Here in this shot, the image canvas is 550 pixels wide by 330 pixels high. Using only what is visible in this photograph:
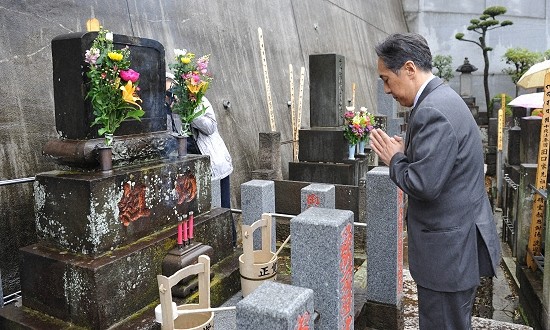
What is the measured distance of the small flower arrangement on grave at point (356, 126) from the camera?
861 cm

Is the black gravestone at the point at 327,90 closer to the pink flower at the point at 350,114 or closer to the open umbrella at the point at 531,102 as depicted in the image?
the pink flower at the point at 350,114

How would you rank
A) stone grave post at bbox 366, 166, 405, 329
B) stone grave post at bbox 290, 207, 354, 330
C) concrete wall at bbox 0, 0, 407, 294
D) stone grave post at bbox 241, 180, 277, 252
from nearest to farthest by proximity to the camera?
stone grave post at bbox 290, 207, 354, 330 < stone grave post at bbox 366, 166, 405, 329 < concrete wall at bbox 0, 0, 407, 294 < stone grave post at bbox 241, 180, 277, 252

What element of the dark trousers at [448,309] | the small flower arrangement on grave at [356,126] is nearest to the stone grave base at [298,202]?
the small flower arrangement on grave at [356,126]

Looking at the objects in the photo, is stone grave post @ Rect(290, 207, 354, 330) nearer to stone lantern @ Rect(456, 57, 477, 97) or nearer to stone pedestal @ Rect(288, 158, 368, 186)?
stone pedestal @ Rect(288, 158, 368, 186)

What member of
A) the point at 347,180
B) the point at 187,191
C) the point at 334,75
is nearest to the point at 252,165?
the point at 347,180

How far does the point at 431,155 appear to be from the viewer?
7.41ft

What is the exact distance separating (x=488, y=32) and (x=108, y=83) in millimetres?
28646

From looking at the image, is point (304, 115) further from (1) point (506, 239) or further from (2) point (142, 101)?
(2) point (142, 101)

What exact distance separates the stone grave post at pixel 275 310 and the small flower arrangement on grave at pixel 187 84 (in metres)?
2.60

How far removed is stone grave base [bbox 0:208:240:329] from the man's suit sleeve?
6.95 ft

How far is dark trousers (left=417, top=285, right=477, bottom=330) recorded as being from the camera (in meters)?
2.45

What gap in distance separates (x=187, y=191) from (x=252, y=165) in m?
4.46

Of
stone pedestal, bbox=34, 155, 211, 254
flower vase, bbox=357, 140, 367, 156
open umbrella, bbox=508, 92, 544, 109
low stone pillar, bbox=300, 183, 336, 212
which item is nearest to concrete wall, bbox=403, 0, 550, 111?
open umbrella, bbox=508, 92, 544, 109

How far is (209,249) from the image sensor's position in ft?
12.8
